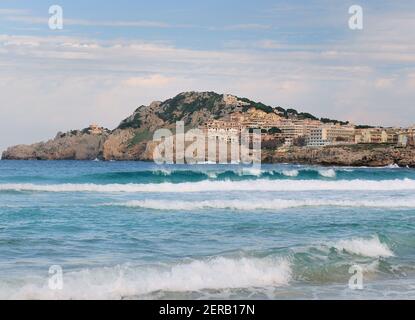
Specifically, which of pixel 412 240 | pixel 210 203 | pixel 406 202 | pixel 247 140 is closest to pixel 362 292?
pixel 412 240

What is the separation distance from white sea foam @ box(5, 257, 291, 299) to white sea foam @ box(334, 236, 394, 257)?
2.28m

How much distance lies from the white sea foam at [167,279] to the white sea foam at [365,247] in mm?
2278

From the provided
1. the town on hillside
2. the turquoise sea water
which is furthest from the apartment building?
the turquoise sea water

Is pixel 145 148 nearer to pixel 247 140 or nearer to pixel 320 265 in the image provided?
pixel 247 140

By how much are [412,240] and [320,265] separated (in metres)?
4.11

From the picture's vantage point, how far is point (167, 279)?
34.0 ft

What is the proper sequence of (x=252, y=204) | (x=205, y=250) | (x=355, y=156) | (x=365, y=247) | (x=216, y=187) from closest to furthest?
(x=205, y=250)
(x=365, y=247)
(x=252, y=204)
(x=216, y=187)
(x=355, y=156)

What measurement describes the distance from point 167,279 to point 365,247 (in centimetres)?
526

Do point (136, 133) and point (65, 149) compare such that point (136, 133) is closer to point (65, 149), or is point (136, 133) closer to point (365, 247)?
point (65, 149)

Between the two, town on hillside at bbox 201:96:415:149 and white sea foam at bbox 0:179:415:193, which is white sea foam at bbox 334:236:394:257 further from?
town on hillside at bbox 201:96:415:149

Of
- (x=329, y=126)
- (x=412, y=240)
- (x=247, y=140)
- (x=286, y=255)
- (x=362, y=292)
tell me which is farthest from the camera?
(x=329, y=126)

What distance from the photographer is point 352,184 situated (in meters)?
41.5

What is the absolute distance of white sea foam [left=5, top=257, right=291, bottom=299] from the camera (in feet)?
31.2

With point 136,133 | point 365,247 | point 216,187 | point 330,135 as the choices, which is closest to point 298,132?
point 330,135
